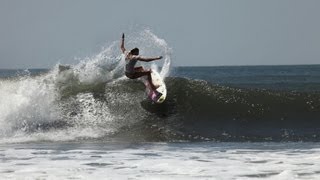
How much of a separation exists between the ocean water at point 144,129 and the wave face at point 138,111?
3 centimetres

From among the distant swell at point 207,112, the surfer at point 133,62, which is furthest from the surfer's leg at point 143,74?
the distant swell at point 207,112

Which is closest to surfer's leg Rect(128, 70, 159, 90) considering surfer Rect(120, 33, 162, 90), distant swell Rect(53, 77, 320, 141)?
surfer Rect(120, 33, 162, 90)

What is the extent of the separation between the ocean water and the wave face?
3cm

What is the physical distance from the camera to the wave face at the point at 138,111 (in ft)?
50.3

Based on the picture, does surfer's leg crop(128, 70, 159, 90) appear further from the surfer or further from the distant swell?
the distant swell

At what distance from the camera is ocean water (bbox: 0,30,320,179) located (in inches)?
385

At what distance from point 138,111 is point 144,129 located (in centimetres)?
177

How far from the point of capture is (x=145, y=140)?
47.9 ft

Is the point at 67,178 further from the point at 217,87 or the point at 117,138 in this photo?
the point at 217,87

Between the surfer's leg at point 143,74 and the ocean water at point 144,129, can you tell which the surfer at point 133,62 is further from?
the ocean water at point 144,129

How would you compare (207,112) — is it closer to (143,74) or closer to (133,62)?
(143,74)

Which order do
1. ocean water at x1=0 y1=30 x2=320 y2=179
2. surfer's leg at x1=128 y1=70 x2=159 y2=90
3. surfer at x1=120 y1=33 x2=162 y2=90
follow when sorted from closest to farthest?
ocean water at x1=0 y1=30 x2=320 y2=179, surfer at x1=120 y1=33 x2=162 y2=90, surfer's leg at x1=128 y1=70 x2=159 y2=90

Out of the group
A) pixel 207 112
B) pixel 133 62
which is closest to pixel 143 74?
pixel 133 62

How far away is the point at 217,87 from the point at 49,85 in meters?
6.29
